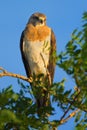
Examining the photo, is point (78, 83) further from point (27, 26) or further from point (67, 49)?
point (27, 26)

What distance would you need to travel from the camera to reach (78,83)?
179 inches

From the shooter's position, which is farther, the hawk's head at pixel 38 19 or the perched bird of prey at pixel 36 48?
the hawk's head at pixel 38 19

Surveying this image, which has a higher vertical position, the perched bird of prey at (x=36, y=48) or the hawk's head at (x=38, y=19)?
the hawk's head at (x=38, y=19)

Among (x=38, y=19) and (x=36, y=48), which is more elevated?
(x=38, y=19)

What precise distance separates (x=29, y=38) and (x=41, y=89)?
404cm

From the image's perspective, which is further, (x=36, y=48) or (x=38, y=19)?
(x=38, y=19)

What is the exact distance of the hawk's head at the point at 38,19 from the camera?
9969 mm

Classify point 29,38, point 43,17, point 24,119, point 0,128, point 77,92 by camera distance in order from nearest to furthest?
point 0,128 < point 24,119 < point 77,92 < point 29,38 < point 43,17

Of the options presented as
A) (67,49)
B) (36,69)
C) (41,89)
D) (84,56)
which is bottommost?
(84,56)

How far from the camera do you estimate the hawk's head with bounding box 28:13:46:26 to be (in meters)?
9.97

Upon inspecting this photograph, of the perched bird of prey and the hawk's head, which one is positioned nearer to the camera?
A: the perched bird of prey

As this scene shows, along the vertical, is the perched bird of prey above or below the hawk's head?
below

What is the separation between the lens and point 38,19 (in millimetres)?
10133

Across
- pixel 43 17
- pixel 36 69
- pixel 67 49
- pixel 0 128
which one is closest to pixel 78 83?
pixel 67 49
